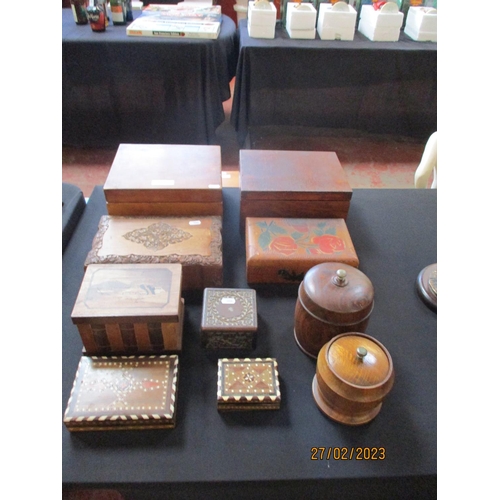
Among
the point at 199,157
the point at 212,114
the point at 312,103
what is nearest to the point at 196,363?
the point at 199,157

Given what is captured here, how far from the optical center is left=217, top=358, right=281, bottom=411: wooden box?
758 mm

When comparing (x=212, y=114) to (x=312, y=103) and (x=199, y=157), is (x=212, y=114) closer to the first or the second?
(x=312, y=103)

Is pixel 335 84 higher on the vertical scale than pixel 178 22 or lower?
lower

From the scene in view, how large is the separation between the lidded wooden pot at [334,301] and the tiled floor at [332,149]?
72.1 inches

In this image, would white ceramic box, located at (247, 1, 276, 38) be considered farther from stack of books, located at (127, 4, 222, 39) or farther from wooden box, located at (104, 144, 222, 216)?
wooden box, located at (104, 144, 222, 216)

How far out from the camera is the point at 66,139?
8.84ft

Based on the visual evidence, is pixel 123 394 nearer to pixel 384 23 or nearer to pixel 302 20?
pixel 302 20

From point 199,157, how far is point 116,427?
0.78 metres

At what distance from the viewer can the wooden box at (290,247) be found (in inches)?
39.5

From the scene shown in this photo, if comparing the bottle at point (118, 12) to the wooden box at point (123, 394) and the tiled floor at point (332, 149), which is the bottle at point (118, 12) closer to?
the tiled floor at point (332, 149)

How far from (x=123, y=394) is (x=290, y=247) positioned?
52 cm

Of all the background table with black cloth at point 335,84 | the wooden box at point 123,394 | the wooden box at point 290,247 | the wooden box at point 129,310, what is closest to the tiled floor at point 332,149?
the background table with black cloth at point 335,84

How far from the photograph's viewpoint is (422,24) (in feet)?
8.21
